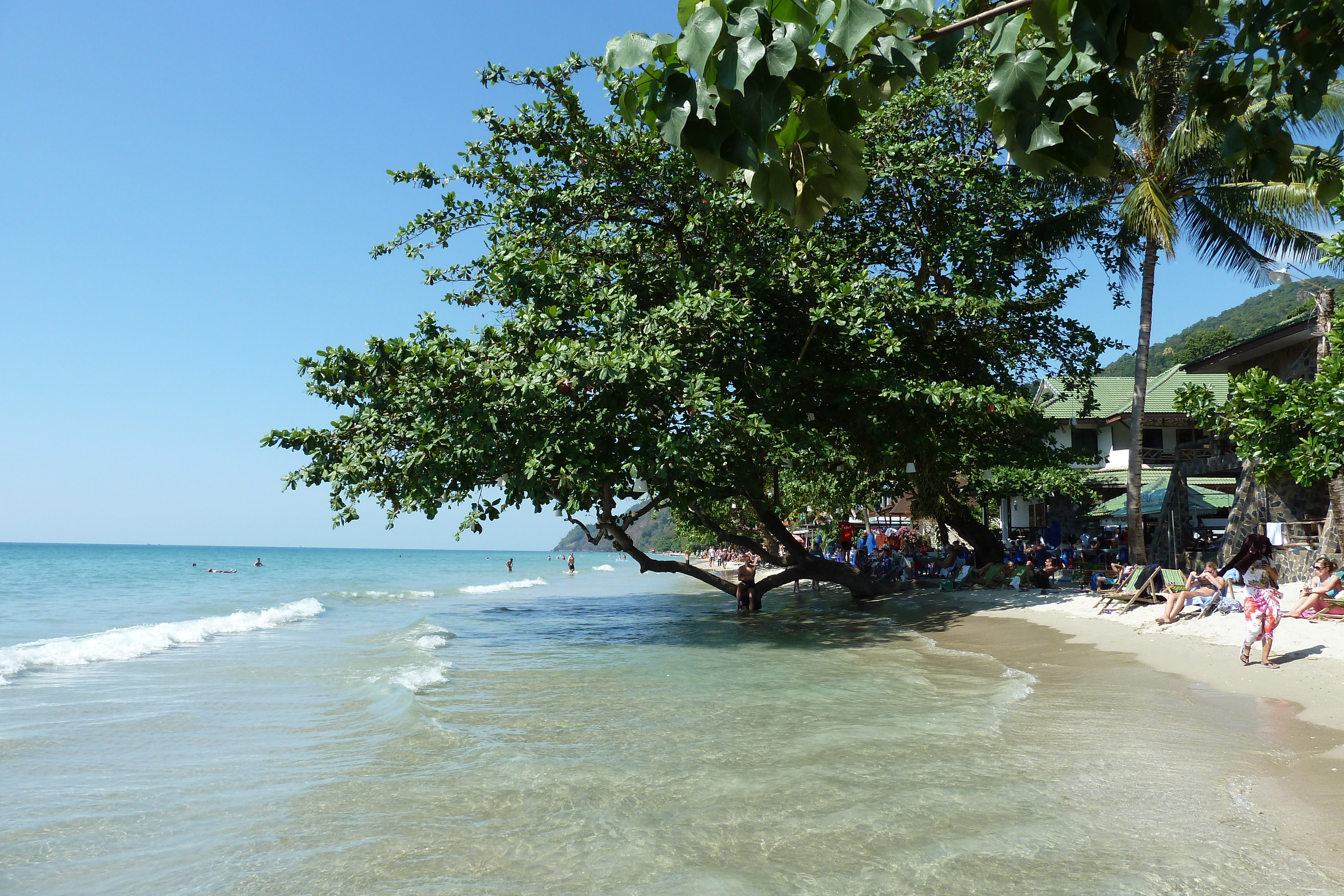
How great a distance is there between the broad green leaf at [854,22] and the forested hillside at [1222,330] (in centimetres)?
3688

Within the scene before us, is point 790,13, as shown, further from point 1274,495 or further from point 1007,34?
point 1274,495

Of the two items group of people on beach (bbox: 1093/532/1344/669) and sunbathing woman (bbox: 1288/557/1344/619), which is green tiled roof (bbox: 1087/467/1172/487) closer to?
group of people on beach (bbox: 1093/532/1344/669)

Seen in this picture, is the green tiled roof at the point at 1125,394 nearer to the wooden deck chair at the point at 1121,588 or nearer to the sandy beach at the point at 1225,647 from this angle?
the wooden deck chair at the point at 1121,588

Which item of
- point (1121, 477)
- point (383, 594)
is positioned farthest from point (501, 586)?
point (1121, 477)

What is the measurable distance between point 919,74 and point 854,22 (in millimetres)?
545

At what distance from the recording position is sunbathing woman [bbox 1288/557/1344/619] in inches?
452

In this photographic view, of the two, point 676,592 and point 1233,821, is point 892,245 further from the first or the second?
point 676,592

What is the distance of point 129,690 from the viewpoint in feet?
38.1

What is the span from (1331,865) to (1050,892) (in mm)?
1600

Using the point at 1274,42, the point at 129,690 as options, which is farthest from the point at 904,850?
the point at 129,690

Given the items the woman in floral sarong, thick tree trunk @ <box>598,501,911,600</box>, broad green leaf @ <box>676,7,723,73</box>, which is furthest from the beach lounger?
broad green leaf @ <box>676,7,723,73</box>

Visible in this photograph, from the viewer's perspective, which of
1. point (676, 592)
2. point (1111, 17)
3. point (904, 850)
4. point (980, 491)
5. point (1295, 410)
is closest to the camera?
point (1111, 17)

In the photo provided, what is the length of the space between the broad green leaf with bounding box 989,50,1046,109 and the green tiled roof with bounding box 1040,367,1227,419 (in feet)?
101

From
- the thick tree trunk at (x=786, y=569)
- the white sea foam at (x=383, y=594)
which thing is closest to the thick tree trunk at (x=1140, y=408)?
the thick tree trunk at (x=786, y=569)
